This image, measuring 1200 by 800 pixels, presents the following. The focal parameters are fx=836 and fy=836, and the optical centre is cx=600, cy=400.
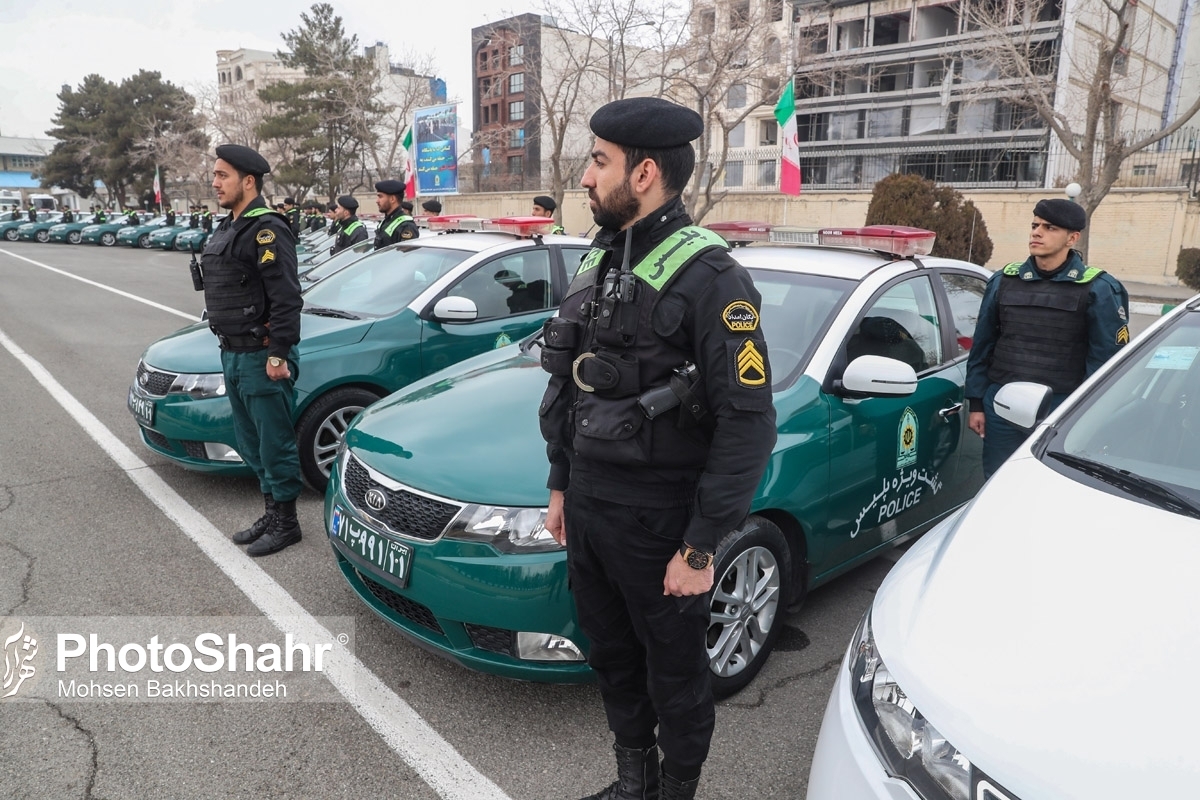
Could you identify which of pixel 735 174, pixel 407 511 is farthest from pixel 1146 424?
pixel 735 174

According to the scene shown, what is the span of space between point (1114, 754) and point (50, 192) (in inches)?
4279

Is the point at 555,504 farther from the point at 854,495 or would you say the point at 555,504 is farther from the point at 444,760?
the point at 854,495

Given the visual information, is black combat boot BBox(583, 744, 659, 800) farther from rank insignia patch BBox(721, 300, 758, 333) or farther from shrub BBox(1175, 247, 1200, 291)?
shrub BBox(1175, 247, 1200, 291)

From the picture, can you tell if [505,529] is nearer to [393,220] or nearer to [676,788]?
[676,788]

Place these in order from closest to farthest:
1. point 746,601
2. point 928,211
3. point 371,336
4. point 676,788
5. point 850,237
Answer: point 676,788, point 746,601, point 850,237, point 371,336, point 928,211

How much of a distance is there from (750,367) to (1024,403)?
4.44ft

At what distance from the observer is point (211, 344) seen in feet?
16.2

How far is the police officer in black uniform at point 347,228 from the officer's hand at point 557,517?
8.06 metres

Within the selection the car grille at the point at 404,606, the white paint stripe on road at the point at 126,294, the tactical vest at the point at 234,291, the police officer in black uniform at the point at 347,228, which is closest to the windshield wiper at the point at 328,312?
the tactical vest at the point at 234,291

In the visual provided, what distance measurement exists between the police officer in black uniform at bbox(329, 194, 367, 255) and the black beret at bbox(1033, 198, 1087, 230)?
7.74 metres

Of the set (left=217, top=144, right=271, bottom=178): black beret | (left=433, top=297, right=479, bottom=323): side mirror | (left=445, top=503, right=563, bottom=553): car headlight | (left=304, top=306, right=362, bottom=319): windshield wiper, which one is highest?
(left=217, top=144, right=271, bottom=178): black beret

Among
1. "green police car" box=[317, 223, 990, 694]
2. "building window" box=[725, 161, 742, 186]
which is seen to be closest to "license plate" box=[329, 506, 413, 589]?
"green police car" box=[317, 223, 990, 694]

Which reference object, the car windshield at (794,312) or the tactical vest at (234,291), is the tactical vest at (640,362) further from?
the tactical vest at (234,291)

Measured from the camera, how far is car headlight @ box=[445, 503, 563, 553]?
269cm
